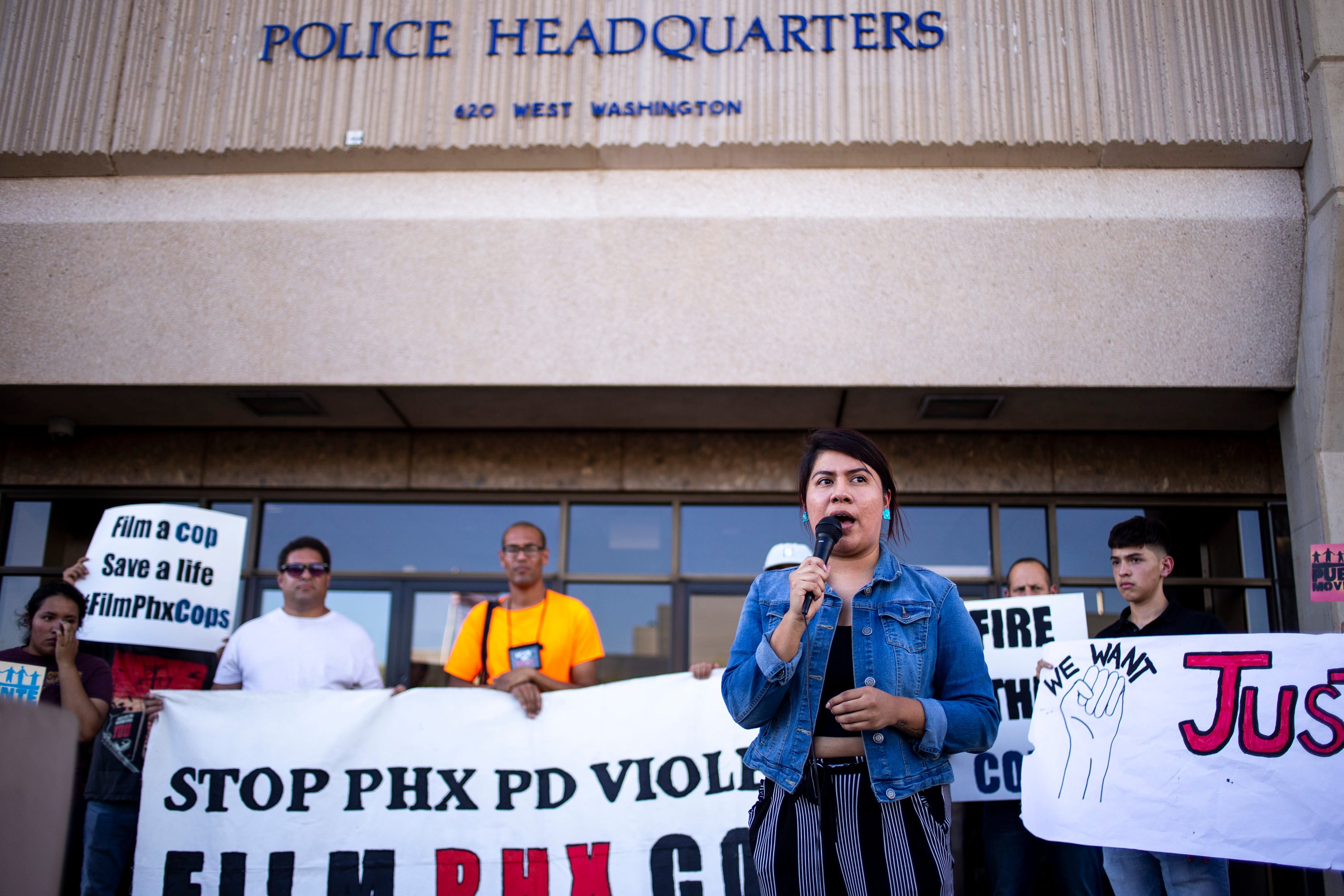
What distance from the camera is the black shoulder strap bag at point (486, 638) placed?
17.0ft

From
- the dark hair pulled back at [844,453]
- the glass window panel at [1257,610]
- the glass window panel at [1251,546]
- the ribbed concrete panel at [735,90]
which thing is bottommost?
the dark hair pulled back at [844,453]

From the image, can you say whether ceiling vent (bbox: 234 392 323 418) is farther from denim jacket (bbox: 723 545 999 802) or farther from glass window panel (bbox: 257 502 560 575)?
denim jacket (bbox: 723 545 999 802)

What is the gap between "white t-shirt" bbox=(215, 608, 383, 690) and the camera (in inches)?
202

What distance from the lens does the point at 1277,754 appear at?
11.9 feet

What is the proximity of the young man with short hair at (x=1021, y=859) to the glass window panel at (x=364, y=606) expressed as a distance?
14.4 feet

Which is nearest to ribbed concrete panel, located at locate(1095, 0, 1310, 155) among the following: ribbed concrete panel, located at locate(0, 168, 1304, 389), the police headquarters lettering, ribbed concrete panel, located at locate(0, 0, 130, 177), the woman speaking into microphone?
ribbed concrete panel, located at locate(0, 168, 1304, 389)

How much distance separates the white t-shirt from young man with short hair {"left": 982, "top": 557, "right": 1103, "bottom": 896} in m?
3.25

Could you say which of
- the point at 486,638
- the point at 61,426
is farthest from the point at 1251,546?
the point at 61,426

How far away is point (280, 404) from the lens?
685 centimetres

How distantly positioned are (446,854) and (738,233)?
402cm

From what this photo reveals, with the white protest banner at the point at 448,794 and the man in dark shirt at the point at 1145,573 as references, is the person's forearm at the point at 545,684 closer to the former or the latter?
the white protest banner at the point at 448,794

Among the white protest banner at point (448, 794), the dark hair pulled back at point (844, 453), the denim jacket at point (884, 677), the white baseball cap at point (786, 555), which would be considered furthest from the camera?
the white baseball cap at point (786, 555)

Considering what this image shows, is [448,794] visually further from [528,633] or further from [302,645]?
[302,645]

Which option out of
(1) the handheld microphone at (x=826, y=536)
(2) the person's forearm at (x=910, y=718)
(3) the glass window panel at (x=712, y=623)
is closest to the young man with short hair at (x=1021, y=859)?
(3) the glass window panel at (x=712, y=623)
